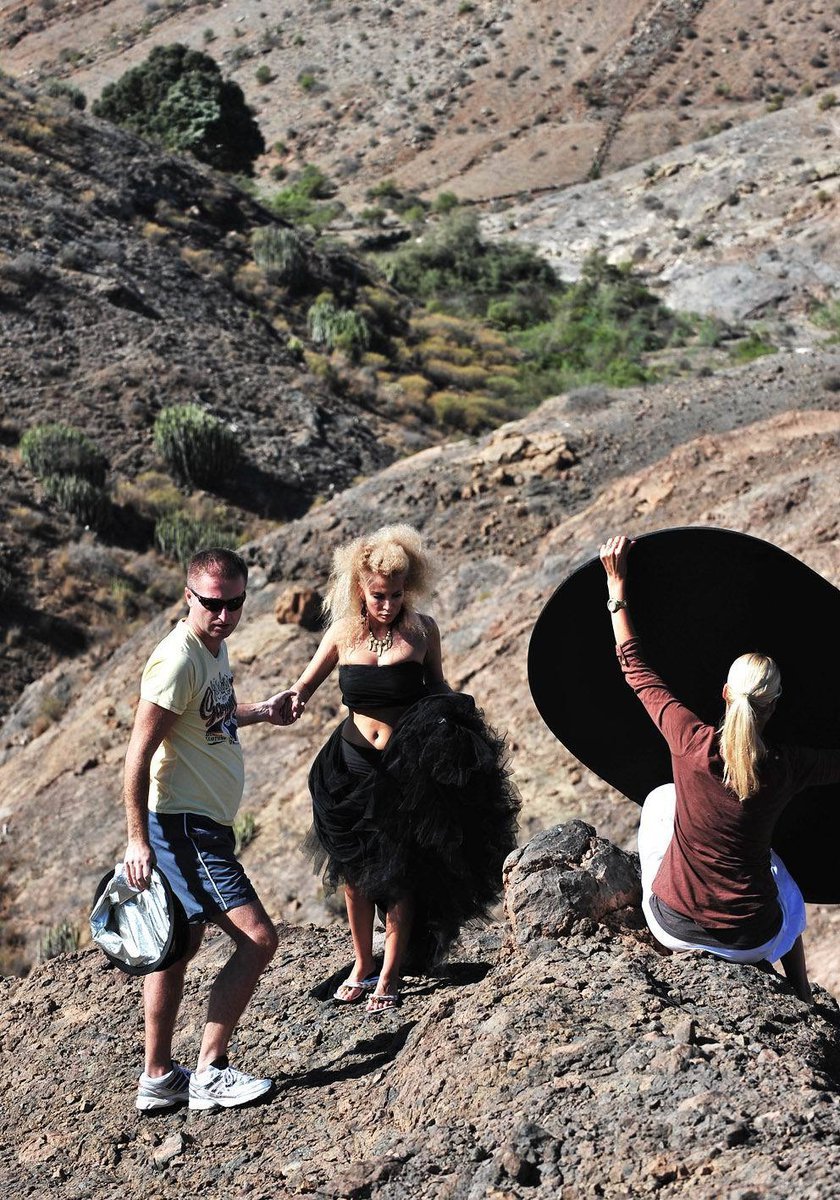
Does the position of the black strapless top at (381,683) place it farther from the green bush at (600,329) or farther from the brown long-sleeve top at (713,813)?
the green bush at (600,329)

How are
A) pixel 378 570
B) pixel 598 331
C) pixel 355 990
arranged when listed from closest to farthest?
pixel 378 570
pixel 355 990
pixel 598 331

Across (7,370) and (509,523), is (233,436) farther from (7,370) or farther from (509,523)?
(509,523)

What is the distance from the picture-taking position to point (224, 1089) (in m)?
3.86

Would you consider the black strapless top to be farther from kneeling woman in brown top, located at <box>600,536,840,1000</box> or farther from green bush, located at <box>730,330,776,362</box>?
green bush, located at <box>730,330,776,362</box>

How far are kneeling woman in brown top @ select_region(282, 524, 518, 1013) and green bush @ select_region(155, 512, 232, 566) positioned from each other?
11470 mm

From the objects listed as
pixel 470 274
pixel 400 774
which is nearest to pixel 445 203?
pixel 470 274

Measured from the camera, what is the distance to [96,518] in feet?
52.7

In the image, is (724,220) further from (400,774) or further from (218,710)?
(218,710)

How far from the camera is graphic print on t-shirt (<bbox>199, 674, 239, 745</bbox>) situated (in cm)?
388

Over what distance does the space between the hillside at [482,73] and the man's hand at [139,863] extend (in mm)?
42794

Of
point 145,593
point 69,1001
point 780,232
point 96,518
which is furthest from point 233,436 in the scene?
point 780,232

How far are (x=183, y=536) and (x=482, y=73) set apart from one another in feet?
143

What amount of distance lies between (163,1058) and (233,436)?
578 inches

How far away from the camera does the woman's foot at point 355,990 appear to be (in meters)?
4.58
